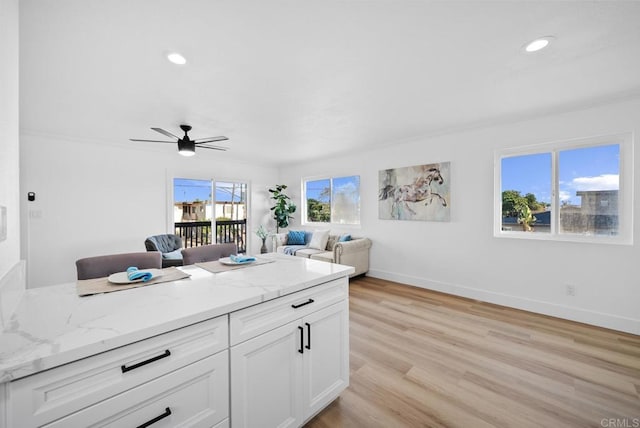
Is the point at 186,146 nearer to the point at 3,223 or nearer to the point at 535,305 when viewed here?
the point at 3,223

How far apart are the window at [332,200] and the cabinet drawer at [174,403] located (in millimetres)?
4325

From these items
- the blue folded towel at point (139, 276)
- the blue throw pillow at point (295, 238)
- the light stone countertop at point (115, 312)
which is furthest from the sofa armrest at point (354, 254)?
the blue folded towel at point (139, 276)

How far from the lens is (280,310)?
1.37m

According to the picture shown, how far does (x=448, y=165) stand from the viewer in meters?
3.87

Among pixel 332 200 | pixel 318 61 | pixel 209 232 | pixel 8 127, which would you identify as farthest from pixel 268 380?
pixel 209 232

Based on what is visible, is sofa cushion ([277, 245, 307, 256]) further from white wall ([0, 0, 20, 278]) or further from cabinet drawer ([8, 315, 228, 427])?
cabinet drawer ([8, 315, 228, 427])

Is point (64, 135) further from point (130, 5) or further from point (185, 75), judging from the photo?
point (130, 5)

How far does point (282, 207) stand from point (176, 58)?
455cm

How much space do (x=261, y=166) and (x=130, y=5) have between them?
16.9 ft

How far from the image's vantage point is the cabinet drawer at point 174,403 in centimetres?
83

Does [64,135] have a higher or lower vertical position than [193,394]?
higher

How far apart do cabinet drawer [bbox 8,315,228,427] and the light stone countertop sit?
0.04m

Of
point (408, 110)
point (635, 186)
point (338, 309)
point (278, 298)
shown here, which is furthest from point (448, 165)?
point (278, 298)

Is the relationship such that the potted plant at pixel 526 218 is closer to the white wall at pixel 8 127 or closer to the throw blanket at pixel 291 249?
the throw blanket at pixel 291 249
